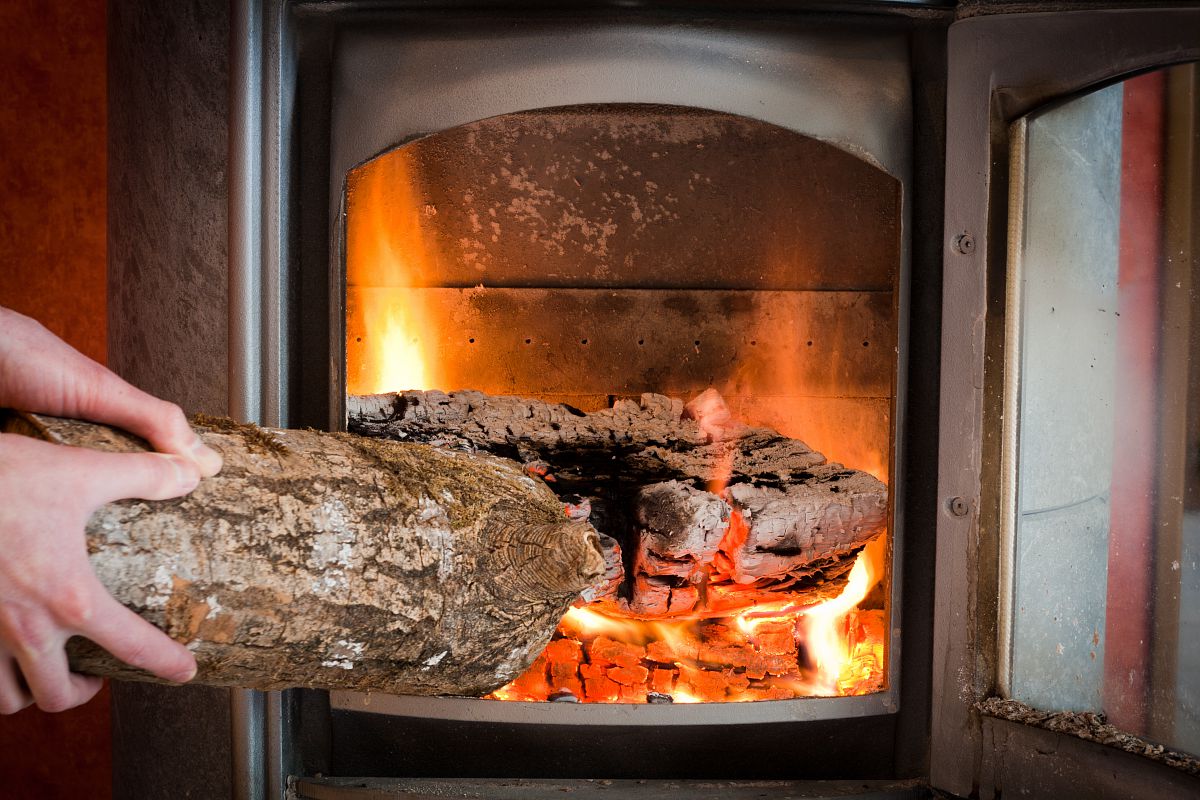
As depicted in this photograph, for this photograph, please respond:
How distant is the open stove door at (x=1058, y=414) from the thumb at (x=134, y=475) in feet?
2.43

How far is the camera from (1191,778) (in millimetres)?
812

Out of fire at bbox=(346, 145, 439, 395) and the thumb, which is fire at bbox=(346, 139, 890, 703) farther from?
the thumb

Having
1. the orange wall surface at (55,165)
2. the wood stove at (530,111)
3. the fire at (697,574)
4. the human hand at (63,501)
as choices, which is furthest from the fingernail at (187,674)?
the orange wall surface at (55,165)

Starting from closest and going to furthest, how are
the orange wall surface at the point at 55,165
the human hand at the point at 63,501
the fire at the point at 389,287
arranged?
the human hand at the point at 63,501
the fire at the point at 389,287
the orange wall surface at the point at 55,165

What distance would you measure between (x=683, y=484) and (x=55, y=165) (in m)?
1.17

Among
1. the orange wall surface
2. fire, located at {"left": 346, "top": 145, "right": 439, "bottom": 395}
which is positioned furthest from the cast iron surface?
the orange wall surface

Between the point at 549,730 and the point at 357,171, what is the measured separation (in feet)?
2.26

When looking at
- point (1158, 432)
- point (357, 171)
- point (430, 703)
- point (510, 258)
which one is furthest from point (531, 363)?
point (1158, 432)

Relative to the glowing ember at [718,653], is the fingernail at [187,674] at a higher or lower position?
higher

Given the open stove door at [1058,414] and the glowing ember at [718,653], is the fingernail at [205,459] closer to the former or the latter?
the glowing ember at [718,653]

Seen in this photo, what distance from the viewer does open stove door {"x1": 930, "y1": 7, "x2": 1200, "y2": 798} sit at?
90 centimetres

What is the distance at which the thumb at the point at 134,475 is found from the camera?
0.50 m

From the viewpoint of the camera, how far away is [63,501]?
486 mm

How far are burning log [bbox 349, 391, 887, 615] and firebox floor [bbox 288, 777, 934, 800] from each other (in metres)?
0.22
